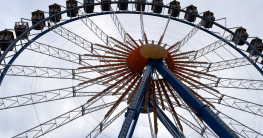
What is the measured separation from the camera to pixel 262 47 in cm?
2317

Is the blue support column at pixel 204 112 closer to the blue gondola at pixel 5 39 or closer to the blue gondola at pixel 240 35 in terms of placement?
the blue gondola at pixel 5 39

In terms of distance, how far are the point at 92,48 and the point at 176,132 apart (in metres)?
10.2

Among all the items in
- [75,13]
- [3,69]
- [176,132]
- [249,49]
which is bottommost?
[176,132]

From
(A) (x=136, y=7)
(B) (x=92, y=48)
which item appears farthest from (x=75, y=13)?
(A) (x=136, y=7)

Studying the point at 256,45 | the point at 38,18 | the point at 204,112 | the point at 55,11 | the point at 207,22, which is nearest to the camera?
the point at 204,112

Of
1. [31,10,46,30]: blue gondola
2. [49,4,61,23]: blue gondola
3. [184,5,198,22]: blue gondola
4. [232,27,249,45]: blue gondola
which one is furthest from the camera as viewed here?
[184,5,198,22]: blue gondola

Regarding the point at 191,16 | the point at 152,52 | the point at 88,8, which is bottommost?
the point at 152,52

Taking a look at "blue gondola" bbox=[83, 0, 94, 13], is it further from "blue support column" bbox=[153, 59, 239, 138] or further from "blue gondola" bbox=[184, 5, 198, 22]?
"blue support column" bbox=[153, 59, 239, 138]

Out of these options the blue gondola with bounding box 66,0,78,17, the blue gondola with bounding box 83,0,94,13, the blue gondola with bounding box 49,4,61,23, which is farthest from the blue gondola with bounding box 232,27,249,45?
the blue gondola with bounding box 49,4,61,23

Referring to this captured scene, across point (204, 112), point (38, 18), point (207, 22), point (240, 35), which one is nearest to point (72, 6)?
point (38, 18)

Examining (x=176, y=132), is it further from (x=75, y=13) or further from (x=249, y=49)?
(x=75, y=13)

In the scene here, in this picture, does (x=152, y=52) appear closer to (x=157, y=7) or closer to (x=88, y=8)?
(x=88, y=8)

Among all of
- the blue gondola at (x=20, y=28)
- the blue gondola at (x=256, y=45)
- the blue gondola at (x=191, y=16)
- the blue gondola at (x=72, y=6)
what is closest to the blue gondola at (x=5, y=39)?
the blue gondola at (x=20, y=28)

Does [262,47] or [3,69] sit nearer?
[3,69]
